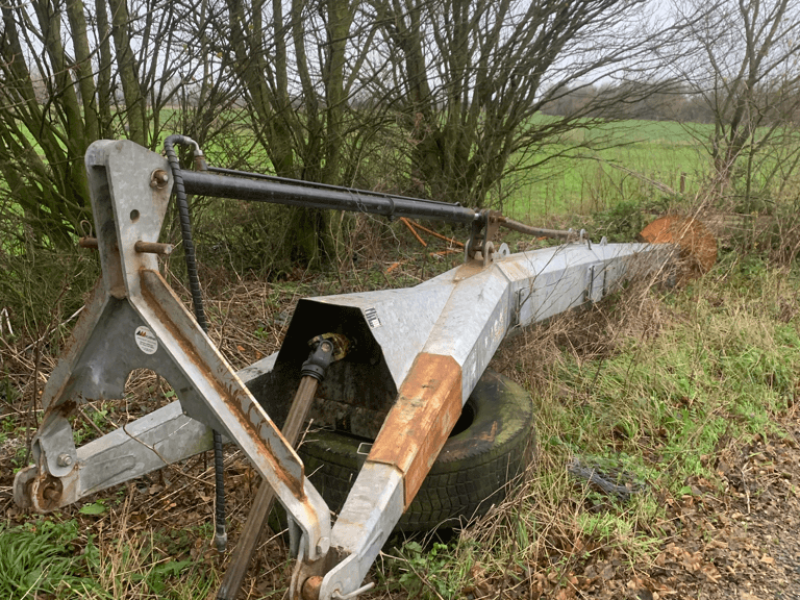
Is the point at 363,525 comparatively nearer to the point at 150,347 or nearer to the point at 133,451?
the point at 150,347

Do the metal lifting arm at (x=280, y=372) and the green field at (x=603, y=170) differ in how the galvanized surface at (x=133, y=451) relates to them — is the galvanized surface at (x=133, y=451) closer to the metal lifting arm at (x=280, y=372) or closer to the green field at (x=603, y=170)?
the metal lifting arm at (x=280, y=372)

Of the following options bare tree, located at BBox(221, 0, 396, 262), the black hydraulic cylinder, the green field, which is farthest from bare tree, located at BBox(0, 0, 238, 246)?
the green field

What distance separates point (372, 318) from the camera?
231cm

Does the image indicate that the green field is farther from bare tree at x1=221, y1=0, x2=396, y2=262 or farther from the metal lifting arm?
the metal lifting arm

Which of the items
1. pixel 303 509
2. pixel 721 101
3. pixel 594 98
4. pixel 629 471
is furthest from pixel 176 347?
pixel 721 101

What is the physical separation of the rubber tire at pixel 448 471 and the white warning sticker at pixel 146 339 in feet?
3.30

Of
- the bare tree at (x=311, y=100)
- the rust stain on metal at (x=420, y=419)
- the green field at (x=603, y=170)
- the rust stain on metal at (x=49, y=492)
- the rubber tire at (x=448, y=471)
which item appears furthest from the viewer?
the green field at (x=603, y=170)

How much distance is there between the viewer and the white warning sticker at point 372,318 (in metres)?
2.29

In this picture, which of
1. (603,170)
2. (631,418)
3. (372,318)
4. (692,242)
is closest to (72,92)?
(372,318)

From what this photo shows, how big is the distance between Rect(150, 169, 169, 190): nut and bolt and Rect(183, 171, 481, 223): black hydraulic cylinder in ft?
0.54

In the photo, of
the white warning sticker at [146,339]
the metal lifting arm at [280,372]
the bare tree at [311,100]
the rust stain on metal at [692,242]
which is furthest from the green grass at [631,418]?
the bare tree at [311,100]

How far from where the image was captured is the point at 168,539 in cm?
265

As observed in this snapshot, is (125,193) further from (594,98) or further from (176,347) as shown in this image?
(594,98)

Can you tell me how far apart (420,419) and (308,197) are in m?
0.91
